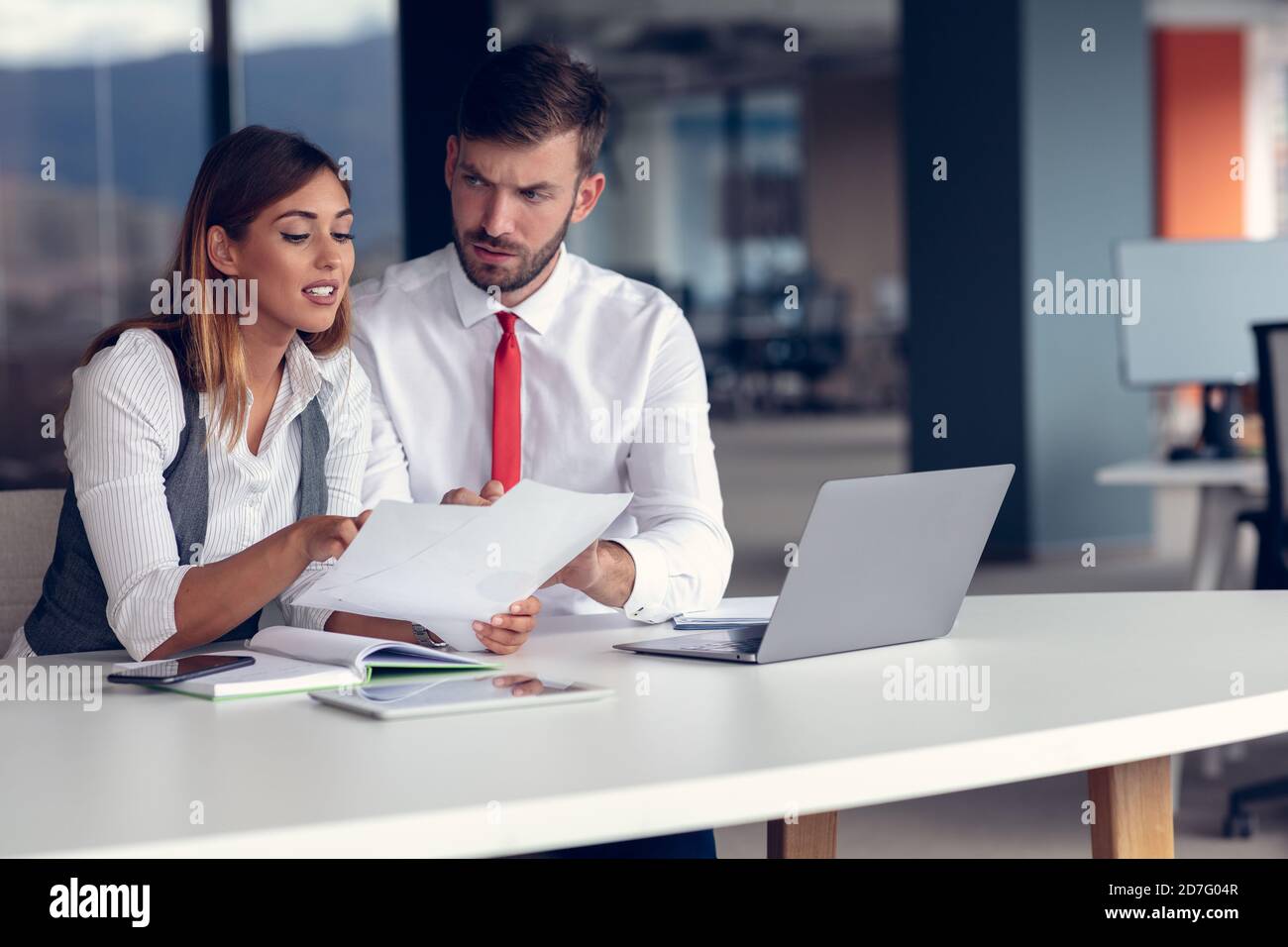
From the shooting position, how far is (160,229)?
7.19 m

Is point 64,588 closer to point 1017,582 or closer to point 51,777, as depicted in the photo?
point 51,777

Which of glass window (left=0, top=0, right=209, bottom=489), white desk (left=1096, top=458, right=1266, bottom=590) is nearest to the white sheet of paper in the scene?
white desk (left=1096, top=458, right=1266, bottom=590)

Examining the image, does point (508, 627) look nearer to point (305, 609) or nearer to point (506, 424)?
point (305, 609)

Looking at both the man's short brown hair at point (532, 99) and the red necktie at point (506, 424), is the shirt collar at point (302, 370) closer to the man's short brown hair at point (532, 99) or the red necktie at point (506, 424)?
the red necktie at point (506, 424)

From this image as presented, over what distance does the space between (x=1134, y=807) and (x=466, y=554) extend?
618mm

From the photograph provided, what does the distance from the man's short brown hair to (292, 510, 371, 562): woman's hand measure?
0.75 metres

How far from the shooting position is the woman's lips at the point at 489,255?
2096 millimetres

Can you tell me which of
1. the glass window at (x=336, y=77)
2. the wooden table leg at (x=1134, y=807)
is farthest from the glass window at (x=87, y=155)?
the wooden table leg at (x=1134, y=807)

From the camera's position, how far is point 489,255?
210 centimetres

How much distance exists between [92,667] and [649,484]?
0.84 meters

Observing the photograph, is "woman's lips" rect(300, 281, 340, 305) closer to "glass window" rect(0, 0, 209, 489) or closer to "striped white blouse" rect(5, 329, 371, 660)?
"striped white blouse" rect(5, 329, 371, 660)

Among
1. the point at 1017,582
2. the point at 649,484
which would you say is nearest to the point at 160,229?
the point at 1017,582

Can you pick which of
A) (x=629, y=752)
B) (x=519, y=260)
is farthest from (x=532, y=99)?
(x=629, y=752)

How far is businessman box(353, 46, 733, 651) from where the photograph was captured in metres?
2.05
